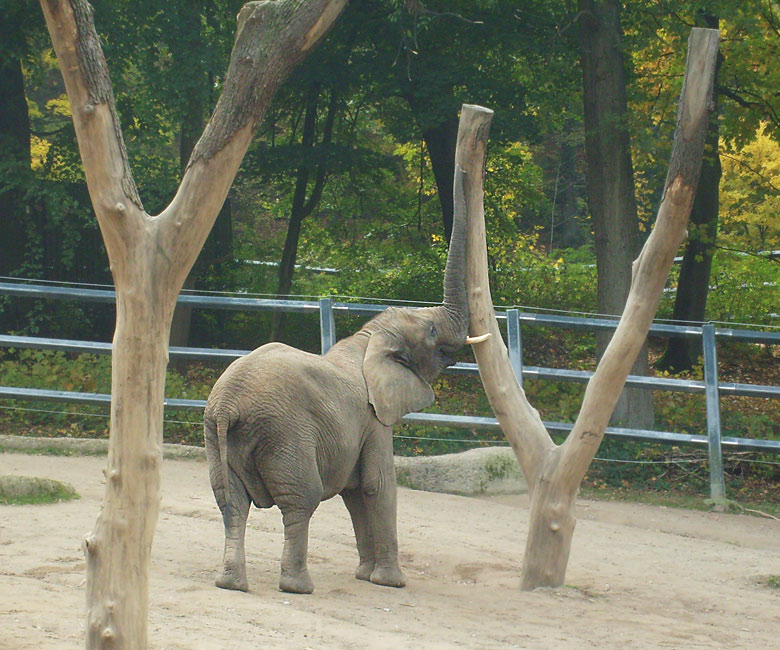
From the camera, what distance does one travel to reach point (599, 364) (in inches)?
294

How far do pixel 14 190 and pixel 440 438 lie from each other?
7.52 m

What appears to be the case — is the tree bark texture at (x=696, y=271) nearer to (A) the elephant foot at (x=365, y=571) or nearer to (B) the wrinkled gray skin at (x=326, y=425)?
(B) the wrinkled gray skin at (x=326, y=425)

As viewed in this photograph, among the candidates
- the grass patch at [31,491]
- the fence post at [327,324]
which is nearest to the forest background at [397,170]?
the fence post at [327,324]

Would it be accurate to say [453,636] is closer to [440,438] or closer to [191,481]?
[191,481]

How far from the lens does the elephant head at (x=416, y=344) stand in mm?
7516

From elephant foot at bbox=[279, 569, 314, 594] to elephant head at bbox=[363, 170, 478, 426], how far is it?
123 centimetres

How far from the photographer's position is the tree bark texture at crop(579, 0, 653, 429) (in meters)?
13.3

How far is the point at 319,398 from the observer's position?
23.1 ft

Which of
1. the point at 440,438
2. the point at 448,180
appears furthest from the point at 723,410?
the point at 448,180

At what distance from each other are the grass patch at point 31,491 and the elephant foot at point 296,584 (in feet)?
9.10

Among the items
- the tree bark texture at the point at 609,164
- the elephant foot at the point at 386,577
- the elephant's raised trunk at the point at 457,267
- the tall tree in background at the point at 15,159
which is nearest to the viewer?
the elephant foot at the point at 386,577

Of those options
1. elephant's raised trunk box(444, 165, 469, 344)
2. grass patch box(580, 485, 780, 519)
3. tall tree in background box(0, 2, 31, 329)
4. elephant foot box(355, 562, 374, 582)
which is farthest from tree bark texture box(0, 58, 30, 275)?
elephant foot box(355, 562, 374, 582)

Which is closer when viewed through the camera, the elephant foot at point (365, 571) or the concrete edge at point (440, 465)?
the elephant foot at point (365, 571)

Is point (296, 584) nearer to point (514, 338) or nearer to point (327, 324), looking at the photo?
point (327, 324)
